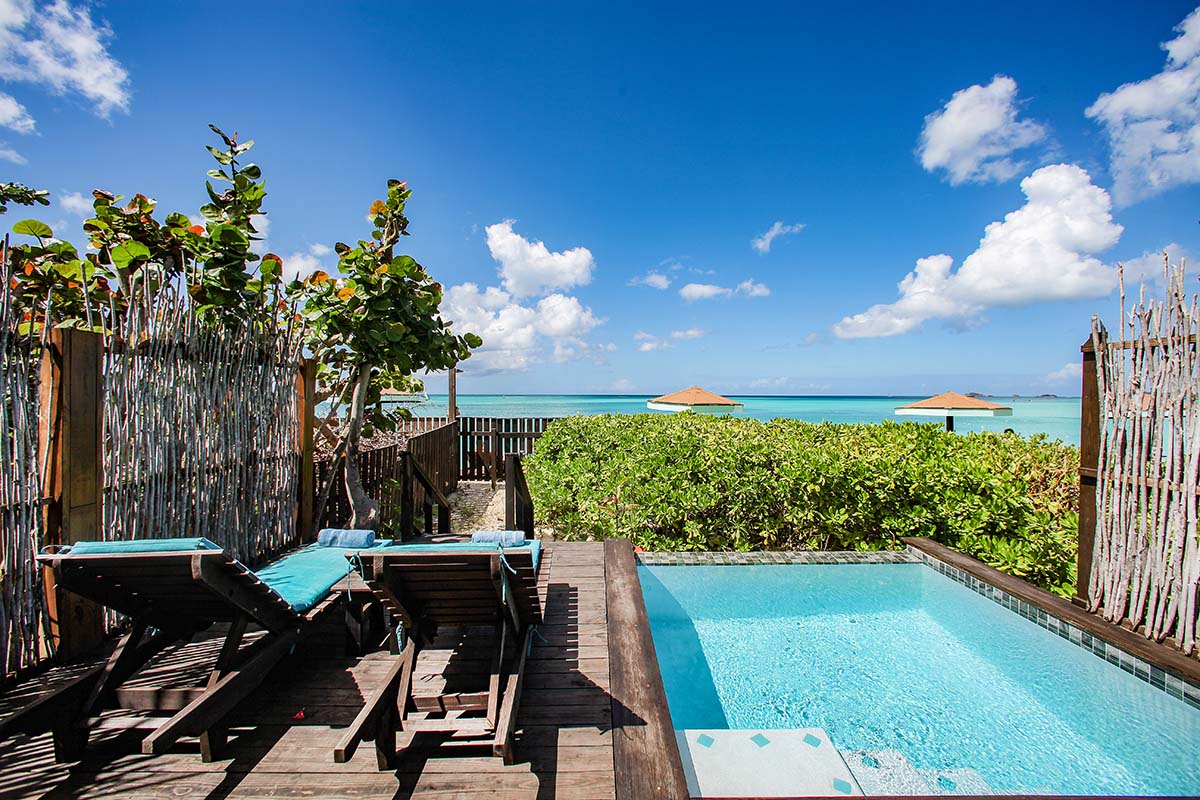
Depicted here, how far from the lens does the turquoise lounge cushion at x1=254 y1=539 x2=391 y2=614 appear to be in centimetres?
264

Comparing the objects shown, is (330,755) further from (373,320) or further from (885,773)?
(373,320)

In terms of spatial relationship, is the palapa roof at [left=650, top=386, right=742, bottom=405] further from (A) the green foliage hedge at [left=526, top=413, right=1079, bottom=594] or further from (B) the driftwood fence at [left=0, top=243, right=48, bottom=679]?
(B) the driftwood fence at [left=0, top=243, right=48, bottom=679]

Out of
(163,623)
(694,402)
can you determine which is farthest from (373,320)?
(694,402)

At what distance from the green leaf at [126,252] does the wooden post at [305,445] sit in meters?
1.55

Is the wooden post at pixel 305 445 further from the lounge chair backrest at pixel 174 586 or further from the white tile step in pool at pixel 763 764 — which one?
the white tile step in pool at pixel 763 764

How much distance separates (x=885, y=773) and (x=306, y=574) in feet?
11.2

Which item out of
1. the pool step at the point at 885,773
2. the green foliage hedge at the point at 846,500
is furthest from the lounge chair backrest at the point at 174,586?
the green foliage hedge at the point at 846,500

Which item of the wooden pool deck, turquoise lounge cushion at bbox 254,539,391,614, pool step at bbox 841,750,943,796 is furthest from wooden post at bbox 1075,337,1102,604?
turquoise lounge cushion at bbox 254,539,391,614

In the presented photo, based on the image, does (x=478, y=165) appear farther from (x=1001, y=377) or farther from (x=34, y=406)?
(x=1001, y=377)

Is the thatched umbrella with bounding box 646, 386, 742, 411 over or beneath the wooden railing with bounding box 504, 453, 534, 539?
over

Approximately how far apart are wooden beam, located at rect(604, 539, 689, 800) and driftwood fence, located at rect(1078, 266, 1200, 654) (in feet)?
9.66

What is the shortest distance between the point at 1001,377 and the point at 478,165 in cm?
8487

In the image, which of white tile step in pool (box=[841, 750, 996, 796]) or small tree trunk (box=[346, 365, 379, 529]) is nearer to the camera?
white tile step in pool (box=[841, 750, 996, 796])

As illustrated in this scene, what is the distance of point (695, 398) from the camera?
11.5 meters
